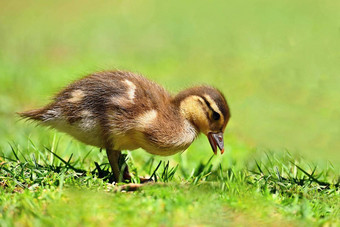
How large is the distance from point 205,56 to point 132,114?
864 centimetres

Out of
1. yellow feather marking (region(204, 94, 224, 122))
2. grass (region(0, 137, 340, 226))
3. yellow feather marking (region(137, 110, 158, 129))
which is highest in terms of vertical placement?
yellow feather marking (region(204, 94, 224, 122))

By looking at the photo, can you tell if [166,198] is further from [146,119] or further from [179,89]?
[179,89]

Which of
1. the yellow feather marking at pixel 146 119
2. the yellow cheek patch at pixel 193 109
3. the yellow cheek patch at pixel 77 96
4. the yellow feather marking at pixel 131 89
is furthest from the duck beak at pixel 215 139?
the yellow cheek patch at pixel 77 96

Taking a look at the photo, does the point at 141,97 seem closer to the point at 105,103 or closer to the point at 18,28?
the point at 105,103

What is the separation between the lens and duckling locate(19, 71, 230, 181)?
5.37 metres

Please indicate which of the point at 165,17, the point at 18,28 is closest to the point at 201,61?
the point at 165,17

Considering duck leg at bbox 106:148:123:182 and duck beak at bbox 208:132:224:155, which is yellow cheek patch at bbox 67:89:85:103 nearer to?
duck leg at bbox 106:148:123:182

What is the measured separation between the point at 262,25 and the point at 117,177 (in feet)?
33.5

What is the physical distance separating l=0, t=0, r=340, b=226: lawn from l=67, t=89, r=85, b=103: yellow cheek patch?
49 cm

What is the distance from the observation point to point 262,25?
1481 cm

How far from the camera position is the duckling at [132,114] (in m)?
5.37

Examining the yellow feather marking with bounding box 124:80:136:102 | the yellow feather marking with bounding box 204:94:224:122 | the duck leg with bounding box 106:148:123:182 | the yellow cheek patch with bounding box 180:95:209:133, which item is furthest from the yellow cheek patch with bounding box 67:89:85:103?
the yellow feather marking with bounding box 204:94:224:122

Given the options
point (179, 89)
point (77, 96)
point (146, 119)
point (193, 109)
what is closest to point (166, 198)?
point (146, 119)

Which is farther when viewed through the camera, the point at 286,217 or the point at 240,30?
the point at 240,30
